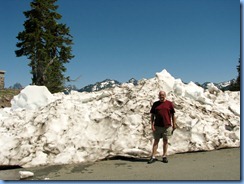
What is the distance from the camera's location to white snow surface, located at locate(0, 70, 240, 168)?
6027 millimetres

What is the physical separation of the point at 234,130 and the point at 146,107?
74.1 inches

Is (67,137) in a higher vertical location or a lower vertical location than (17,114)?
lower

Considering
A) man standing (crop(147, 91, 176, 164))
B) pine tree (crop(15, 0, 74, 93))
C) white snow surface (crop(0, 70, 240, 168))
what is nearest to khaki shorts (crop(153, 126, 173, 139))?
man standing (crop(147, 91, 176, 164))

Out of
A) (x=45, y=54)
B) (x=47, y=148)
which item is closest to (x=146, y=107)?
(x=47, y=148)

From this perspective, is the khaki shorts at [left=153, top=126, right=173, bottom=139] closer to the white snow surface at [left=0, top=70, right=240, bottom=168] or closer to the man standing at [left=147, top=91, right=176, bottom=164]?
the man standing at [left=147, top=91, right=176, bottom=164]

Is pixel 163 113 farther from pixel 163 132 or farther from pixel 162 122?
pixel 163 132

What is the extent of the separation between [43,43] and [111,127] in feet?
49.0

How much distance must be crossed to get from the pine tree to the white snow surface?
40.3 ft

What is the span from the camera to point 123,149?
602 centimetres

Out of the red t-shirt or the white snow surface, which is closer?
the red t-shirt

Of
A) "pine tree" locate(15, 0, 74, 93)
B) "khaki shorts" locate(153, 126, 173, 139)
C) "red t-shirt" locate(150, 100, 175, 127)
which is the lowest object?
"khaki shorts" locate(153, 126, 173, 139)

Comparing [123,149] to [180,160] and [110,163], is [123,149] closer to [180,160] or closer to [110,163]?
[110,163]

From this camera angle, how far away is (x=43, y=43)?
2009 centimetres

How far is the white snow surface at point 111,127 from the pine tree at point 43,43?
1229 cm
